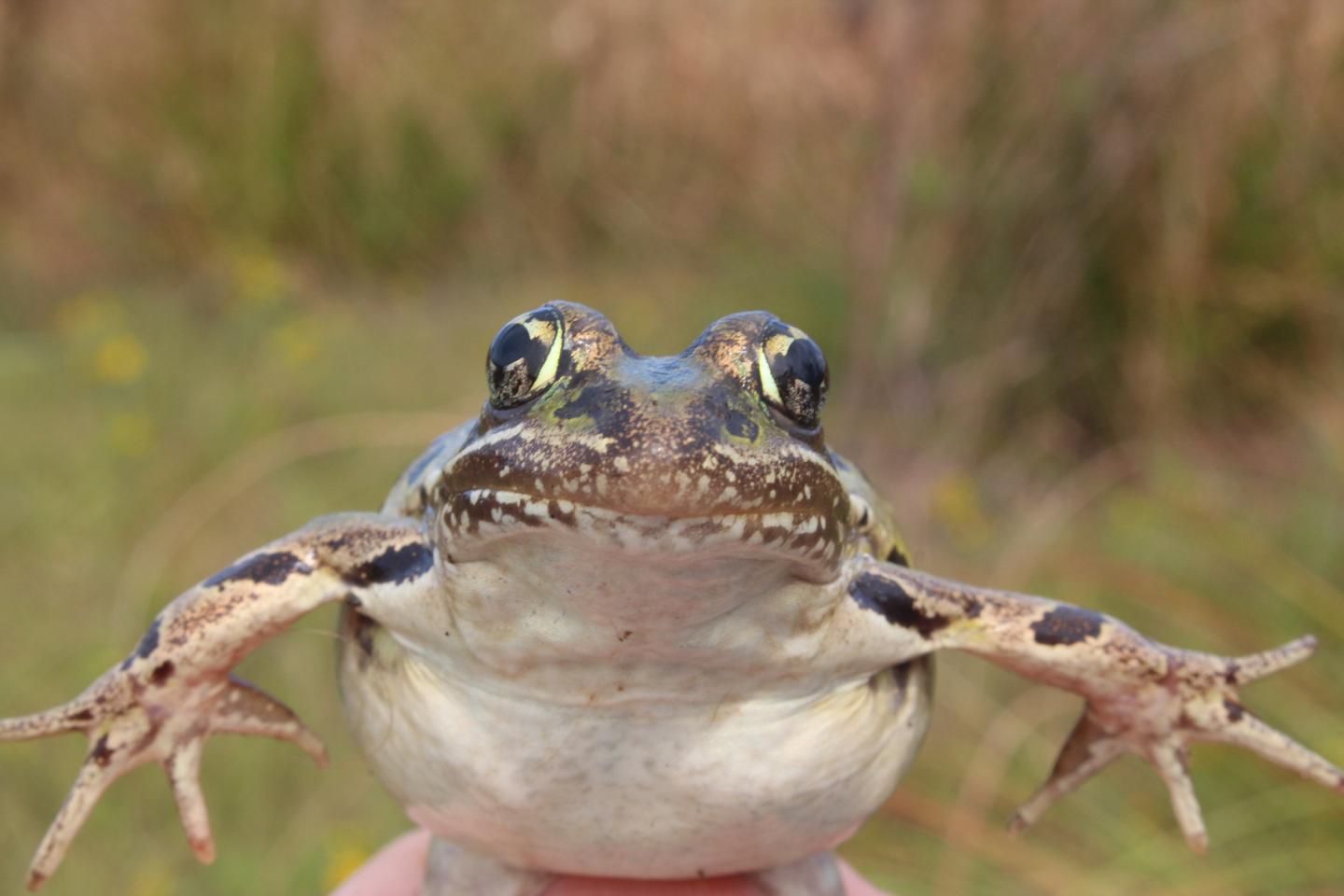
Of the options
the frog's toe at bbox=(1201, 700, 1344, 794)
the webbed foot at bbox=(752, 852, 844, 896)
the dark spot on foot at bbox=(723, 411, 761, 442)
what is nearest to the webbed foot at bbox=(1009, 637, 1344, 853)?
the frog's toe at bbox=(1201, 700, 1344, 794)

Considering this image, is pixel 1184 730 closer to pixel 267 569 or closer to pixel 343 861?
pixel 267 569

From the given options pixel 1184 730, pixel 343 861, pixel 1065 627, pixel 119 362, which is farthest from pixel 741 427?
pixel 119 362

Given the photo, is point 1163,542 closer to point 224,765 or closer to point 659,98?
point 224,765

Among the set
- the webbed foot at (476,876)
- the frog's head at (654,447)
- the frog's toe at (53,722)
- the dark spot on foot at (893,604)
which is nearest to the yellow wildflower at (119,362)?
the frog's toe at (53,722)

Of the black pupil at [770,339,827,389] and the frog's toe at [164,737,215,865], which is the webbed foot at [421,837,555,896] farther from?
the black pupil at [770,339,827,389]

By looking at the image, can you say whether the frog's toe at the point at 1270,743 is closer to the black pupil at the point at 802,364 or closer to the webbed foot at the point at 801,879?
the webbed foot at the point at 801,879

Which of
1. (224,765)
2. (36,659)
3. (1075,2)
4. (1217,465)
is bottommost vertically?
(224,765)

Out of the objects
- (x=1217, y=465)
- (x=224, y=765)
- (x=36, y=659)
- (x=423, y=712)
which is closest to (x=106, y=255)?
(x=36, y=659)
